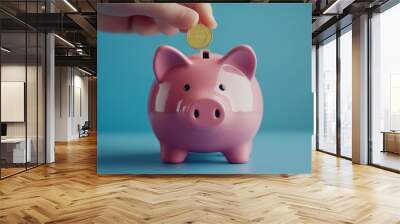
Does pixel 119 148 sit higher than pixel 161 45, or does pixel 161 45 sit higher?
pixel 161 45

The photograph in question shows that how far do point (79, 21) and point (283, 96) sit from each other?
4.43 metres

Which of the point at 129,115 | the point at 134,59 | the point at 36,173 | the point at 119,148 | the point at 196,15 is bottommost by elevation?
the point at 36,173

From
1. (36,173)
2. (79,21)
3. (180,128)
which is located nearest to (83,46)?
(79,21)

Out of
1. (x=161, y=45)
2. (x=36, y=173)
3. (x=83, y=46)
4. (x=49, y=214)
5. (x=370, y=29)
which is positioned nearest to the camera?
(x=49, y=214)

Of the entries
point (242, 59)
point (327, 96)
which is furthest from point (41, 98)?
point (327, 96)

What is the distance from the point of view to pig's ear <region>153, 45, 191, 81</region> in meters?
5.02

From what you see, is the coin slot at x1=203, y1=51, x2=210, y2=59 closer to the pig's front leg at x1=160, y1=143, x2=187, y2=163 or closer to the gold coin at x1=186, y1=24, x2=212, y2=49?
the gold coin at x1=186, y1=24, x2=212, y2=49

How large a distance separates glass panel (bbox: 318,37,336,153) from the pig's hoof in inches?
196

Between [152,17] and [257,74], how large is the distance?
1.78m

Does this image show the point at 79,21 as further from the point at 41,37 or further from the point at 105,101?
the point at 105,101

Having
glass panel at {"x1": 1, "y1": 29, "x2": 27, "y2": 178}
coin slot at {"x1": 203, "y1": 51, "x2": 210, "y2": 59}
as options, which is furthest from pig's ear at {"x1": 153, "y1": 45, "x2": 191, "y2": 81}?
glass panel at {"x1": 1, "y1": 29, "x2": 27, "y2": 178}

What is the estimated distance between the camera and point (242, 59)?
5.09 m

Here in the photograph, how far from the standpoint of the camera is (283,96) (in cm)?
556

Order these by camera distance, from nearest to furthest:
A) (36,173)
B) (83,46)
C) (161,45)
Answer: (161,45)
(36,173)
(83,46)
